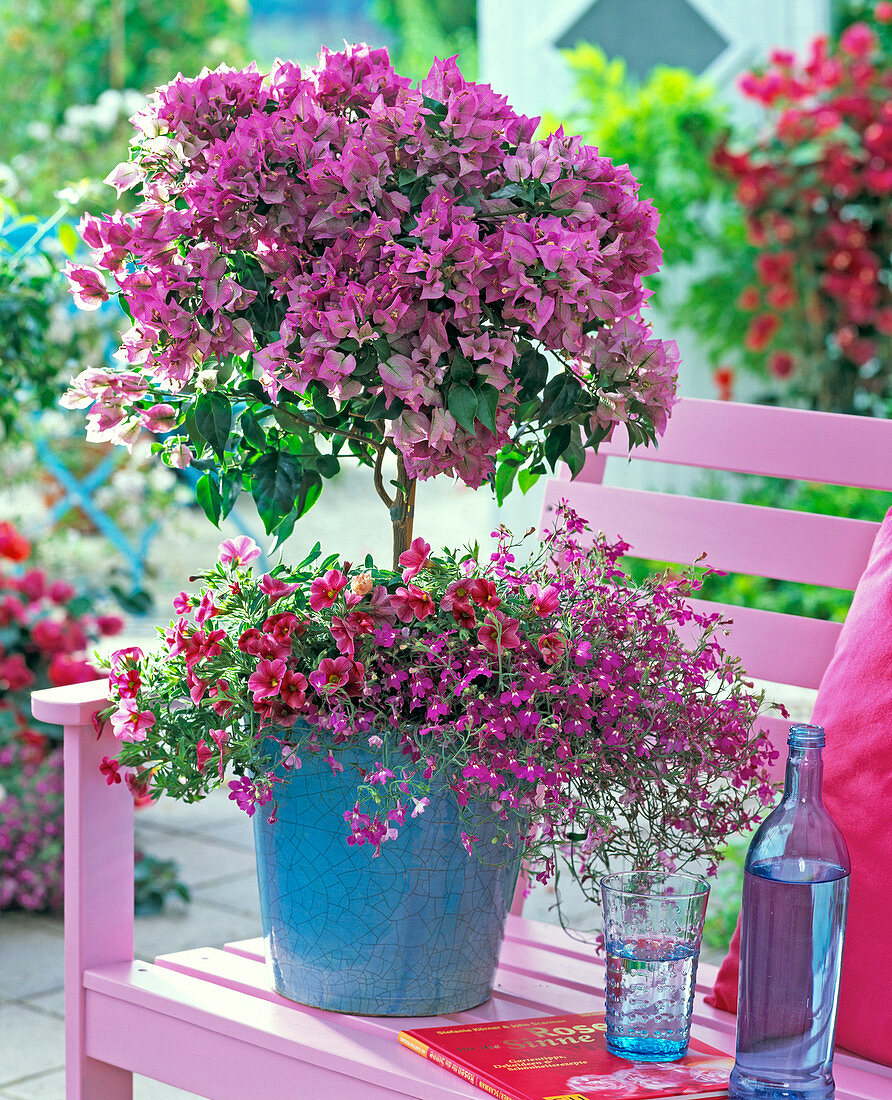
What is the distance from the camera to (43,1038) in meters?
2.11

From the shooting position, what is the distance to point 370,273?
1082 millimetres

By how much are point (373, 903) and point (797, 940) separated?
0.33m

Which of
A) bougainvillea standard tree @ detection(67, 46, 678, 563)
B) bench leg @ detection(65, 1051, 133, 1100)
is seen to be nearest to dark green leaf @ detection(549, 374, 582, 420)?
bougainvillea standard tree @ detection(67, 46, 678, 563)

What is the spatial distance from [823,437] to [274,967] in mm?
769

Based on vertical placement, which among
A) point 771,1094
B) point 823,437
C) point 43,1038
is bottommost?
point 43,1038

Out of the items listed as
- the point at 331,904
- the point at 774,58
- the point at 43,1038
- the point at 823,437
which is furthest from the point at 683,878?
the point at 774,58

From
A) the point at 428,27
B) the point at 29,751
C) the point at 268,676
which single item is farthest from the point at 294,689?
the point at 428,27

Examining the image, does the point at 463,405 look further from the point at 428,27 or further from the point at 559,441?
the point at 428,27

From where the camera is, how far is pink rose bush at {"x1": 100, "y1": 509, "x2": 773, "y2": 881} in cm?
106

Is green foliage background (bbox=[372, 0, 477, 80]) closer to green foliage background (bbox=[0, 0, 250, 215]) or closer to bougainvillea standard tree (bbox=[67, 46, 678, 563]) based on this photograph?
green foliage background (bbox=[0, 0, 250, 215])

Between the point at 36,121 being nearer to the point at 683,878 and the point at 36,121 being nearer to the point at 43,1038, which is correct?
the point at 43,1038

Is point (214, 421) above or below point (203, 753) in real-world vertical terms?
above

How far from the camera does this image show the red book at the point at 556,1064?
1010 millimetres

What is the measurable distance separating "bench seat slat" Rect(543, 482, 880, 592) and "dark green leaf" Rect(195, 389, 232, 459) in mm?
555
